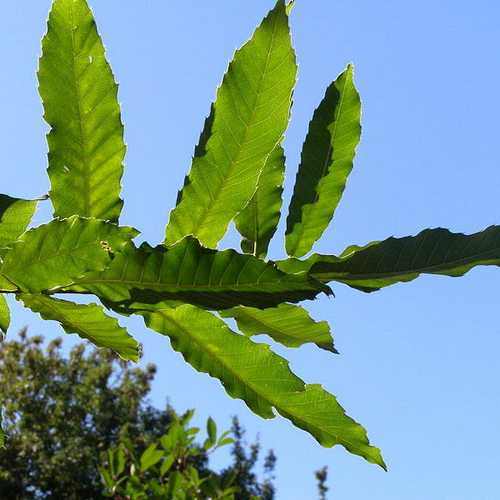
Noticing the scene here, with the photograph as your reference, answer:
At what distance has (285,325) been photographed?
1113 mm

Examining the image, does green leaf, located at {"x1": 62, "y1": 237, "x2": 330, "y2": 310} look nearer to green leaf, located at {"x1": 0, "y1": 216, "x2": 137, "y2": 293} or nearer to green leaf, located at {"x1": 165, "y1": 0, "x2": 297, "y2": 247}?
green leaf, located at {"x1": 0, "y1": 216, "x2": 137, "y2": 293}

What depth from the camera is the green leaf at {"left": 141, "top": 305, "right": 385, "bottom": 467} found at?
1041 mm

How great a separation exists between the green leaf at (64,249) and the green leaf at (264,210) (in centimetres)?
25

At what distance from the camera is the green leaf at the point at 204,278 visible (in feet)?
2.84

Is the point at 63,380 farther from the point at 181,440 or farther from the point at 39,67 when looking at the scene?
the point at 39,67

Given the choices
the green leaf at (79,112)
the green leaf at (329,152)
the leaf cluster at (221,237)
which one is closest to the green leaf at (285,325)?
the leaf cluster at (221,237)

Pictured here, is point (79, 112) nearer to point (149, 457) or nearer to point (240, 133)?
point (240, 133)

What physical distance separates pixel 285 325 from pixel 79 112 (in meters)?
0.41

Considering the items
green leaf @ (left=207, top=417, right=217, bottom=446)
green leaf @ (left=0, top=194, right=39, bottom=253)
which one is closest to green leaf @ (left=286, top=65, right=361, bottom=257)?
green leaf @ (left=0, top=194, right=39, bottom=253)

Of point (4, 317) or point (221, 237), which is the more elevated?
point (221, 237)

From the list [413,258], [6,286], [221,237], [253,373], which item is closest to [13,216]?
[6,286]

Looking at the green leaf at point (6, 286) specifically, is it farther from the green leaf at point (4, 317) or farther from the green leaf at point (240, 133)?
the green leaf at point (240, 133)

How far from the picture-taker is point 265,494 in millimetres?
34656

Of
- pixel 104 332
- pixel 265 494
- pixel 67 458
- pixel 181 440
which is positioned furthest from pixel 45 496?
pixel 104 332
